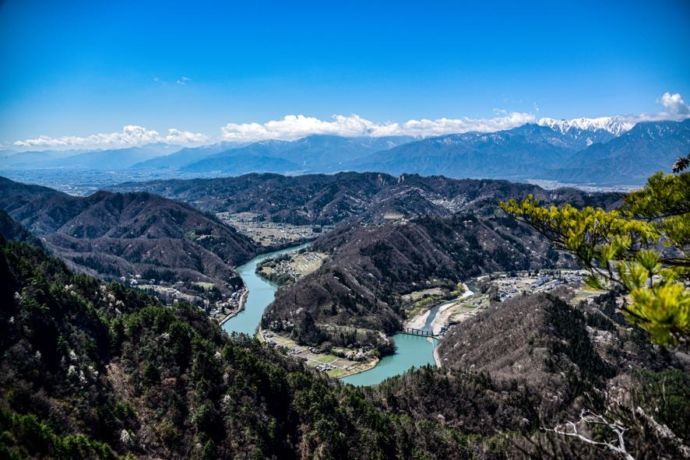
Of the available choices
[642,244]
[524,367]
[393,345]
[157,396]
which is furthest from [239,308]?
[642,244]

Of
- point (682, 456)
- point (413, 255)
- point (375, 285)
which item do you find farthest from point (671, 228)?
point (413, 255)

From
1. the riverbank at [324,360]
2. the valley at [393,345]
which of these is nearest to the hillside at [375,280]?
the valley at [393,345]

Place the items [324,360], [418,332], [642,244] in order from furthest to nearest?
[418,332]
[324,360]
[642,244]

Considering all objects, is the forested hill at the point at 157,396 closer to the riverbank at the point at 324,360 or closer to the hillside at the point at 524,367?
the hillside at the point at 524,367

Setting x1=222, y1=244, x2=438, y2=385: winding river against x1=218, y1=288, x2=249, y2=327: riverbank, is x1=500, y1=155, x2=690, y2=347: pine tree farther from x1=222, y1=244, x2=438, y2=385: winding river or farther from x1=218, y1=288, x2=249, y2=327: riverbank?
x1=218, y1=288, x2=249, y2=327: riverbank

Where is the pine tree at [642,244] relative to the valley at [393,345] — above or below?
above

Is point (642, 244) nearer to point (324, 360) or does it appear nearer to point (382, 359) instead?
point (324, 360)
